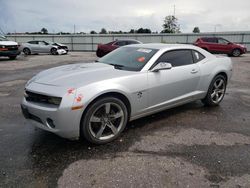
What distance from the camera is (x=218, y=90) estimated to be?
5.23m

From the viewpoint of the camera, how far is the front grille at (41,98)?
301 cm

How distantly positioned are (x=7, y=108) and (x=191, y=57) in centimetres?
417

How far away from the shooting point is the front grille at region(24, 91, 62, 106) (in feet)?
9.86

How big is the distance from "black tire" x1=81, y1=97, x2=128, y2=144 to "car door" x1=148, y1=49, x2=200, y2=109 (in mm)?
630

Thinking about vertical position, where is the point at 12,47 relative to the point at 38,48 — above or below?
below

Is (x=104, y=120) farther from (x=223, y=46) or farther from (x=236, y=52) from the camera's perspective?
(x=236, y=52)

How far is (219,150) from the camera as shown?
10.7 feet

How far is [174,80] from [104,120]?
61.0 inches

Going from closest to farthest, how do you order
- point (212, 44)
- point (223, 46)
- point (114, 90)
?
point (114, 90)
point (223, 46)
point (212, 44)

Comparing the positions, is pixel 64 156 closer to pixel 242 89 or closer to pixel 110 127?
pixel 110 127

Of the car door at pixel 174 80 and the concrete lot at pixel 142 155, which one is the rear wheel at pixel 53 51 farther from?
the car door at pixel 174 80

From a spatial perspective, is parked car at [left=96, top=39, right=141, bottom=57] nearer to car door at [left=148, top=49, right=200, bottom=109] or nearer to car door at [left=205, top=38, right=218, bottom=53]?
car door at [left=205, top=38, right=218, bottom=53]

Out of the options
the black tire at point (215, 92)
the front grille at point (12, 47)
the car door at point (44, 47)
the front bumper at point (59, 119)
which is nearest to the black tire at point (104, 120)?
the front bumper at point (59, 119)

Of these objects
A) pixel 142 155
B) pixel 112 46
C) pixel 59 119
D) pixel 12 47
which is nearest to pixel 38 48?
pixel 12 47
